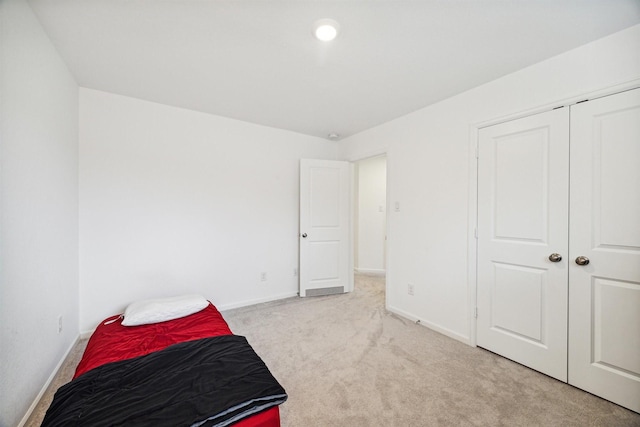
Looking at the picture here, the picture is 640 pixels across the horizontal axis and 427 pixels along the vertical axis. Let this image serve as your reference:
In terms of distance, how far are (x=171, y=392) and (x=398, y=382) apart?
1453mm

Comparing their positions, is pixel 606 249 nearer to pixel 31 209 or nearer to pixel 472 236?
pixel 472 236

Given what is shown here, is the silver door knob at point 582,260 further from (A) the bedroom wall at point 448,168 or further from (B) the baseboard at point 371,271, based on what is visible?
(B) the baseboard at point 371,271

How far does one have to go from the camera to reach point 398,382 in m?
1.81

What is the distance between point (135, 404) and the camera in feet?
3.42

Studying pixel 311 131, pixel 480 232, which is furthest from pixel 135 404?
pixel 311 131

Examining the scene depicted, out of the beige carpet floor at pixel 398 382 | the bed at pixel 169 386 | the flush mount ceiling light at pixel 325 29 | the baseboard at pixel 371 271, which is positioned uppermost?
the flush mount ceiling light at pixel 325 29

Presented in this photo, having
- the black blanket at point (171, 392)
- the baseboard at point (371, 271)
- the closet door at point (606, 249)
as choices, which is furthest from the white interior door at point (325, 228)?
the closet door at point (606, 249)

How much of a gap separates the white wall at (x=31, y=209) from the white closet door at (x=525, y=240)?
321 cm

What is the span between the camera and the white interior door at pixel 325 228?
367 centimetres

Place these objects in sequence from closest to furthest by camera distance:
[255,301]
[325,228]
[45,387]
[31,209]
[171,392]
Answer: [171,392] < [31,209] < [45,387] < [255,301] < [325,228]

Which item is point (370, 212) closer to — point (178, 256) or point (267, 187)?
point (267, 187)

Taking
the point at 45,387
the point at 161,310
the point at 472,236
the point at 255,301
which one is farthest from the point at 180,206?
the point at 472,236

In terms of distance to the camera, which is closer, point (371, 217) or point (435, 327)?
point (435, 327)

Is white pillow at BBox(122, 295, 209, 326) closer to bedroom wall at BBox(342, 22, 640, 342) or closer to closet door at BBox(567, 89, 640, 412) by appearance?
bedroom wall at BBox(342, 22, 640, 342)
